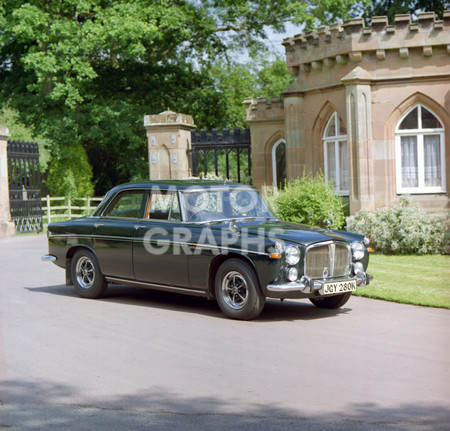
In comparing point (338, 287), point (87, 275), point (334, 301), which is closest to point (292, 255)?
point (338, 287)

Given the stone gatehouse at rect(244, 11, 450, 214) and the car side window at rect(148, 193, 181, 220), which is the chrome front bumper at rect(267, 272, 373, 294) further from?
the stone gatehouse at rect(244, 11, 450, 214)

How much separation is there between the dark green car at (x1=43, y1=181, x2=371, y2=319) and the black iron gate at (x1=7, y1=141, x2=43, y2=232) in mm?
12389

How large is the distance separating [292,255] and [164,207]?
214 centimetres

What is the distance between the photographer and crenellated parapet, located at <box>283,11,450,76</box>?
16969 mm

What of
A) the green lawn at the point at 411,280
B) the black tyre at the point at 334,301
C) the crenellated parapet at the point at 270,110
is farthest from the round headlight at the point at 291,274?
the crenellated parapet at the point at 270,110

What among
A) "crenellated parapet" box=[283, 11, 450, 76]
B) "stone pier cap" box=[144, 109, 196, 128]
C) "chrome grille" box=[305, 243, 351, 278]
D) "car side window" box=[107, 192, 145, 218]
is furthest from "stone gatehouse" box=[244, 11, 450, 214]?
"chrome grille" box=[305, 243, 351, 278]

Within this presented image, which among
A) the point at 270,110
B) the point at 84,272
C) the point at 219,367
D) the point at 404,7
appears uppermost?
the point at 404,7

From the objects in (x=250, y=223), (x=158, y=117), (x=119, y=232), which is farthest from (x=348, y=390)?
(x=158, y=117)

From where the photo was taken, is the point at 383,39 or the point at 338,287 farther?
the point at 383,39

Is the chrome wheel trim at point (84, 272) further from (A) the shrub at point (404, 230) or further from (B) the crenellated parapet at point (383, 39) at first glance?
(B) the crenellated parapet at point (383, 39)

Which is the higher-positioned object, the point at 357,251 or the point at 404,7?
the point at 404,7

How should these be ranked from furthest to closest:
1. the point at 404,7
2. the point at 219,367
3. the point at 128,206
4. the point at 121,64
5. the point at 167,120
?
the point at 404,7, the point at 121,64, the point at 167,120, the point at 128,206, the point at 219,367

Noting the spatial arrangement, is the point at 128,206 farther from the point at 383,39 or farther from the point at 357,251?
the point at 383,39

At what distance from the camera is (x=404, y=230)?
52.4 feet
